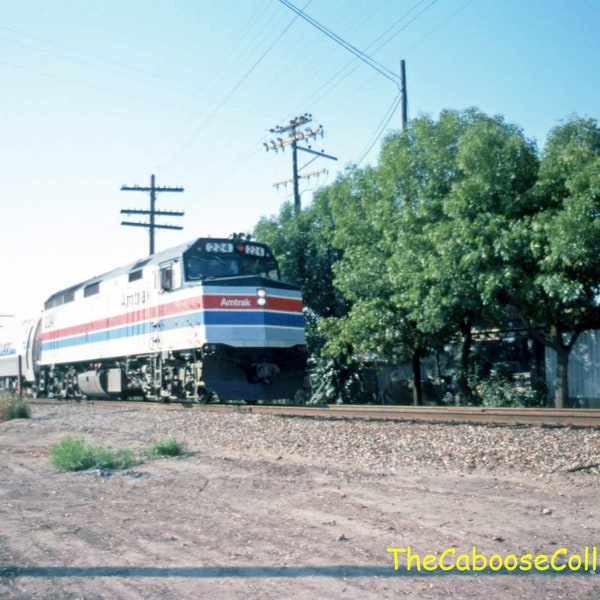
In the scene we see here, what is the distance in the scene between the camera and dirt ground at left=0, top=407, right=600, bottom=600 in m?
4.33

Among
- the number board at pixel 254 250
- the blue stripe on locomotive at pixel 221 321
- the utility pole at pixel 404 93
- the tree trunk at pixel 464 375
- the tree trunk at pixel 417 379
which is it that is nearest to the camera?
the blue stripe on locomotive at pixel 221 321

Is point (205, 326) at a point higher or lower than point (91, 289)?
lower

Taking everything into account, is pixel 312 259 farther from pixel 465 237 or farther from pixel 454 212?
pixel 465 237

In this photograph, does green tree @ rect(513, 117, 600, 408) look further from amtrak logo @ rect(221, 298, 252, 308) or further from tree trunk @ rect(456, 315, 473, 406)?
amtrak logo @ rect(221, 298, 252, 308)

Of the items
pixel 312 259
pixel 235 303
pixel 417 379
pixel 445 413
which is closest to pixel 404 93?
pixel 312 259

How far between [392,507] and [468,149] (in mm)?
11124

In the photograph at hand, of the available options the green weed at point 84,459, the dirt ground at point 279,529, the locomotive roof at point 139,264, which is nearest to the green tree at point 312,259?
the locomotive roof at point 139,264

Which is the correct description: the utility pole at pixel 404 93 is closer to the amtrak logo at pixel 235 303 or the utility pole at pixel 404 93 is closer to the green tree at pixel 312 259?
the green tree at pixel 312 259

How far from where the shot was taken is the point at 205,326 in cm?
1468

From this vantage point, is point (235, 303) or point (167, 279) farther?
point (167, 279)

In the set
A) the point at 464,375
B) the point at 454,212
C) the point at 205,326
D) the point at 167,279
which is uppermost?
the point at 454,212

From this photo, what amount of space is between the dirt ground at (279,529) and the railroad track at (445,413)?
3649 millimetres

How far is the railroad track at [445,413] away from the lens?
1087 centimetres

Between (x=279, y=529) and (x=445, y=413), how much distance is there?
7.28 metres
